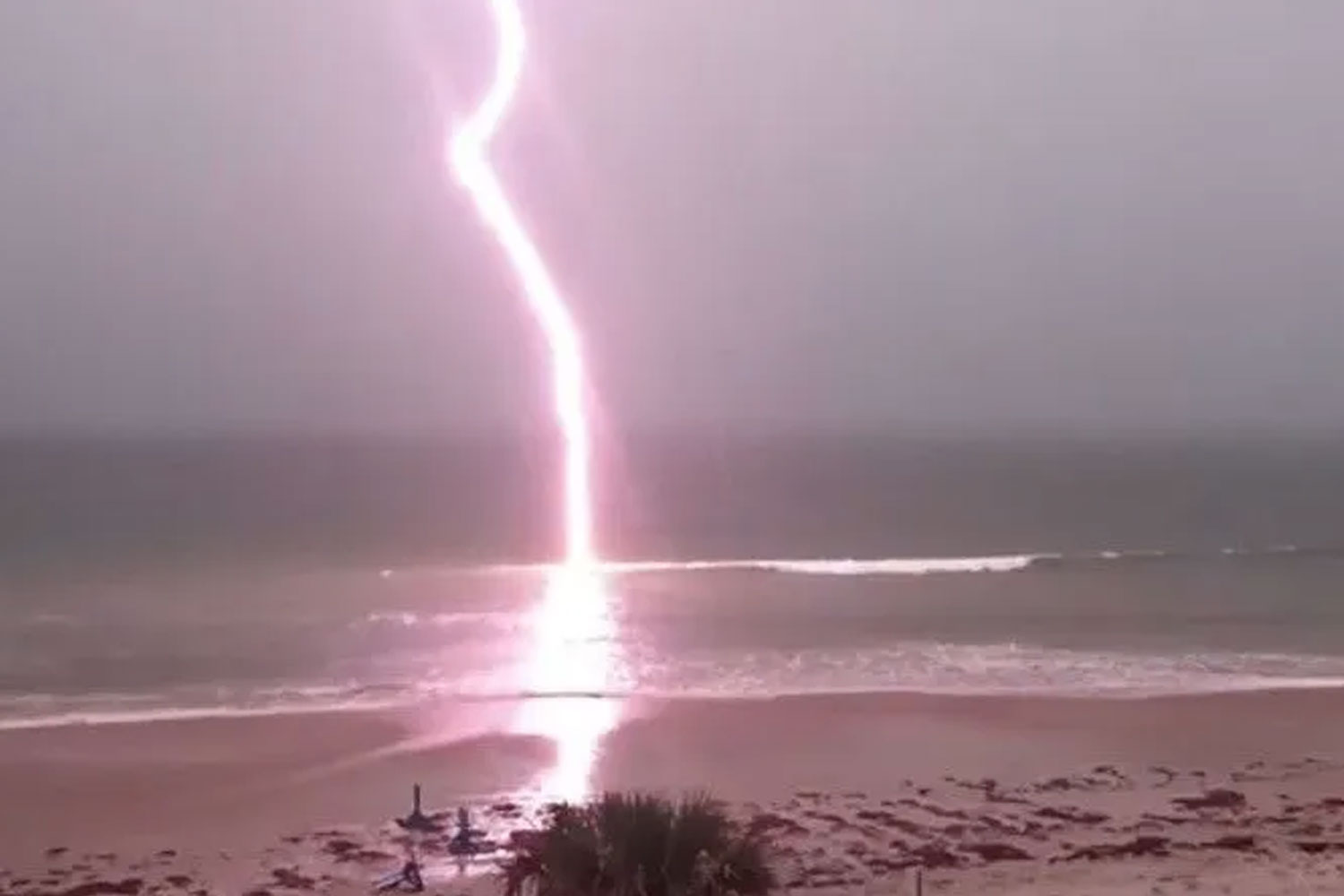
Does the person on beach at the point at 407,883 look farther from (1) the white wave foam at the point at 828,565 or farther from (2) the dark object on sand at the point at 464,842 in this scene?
(1) the white wave foam at the point at 828,565

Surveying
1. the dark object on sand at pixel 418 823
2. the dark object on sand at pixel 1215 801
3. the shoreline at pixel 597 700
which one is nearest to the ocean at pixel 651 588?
the shoreline at pixel 597 700

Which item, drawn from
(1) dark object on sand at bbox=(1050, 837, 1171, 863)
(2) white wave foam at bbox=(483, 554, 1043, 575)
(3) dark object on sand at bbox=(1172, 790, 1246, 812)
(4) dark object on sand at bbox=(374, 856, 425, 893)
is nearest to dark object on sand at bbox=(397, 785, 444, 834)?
(4) dark object on sand at bbox=(374, 856, 425, 893)

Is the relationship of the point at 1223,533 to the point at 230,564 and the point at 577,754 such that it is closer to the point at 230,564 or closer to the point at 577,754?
the point at 230,564

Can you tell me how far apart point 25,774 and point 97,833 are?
4.04m

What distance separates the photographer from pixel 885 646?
35.4 meters

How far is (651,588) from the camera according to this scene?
4891 centimetres

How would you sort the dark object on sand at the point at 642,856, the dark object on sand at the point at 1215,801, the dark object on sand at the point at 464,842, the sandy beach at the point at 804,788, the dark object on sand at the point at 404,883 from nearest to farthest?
the dark object on sand at the point at 642,856 → the dark object on sand at the point at 404,883 → the sandy beach at the point at 804,788 → the dark object on sand at the point at 464,842 → the dark object on sand at the point at 1215,801

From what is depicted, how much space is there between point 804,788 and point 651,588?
28.7 metres

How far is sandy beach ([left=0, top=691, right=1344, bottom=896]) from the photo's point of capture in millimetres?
15711

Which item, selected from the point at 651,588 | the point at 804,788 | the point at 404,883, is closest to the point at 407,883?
the point at 404,883

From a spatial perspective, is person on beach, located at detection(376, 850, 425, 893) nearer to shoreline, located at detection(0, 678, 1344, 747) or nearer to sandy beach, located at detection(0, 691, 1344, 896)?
sandy beach, located at detection(0, 691, 1344, 896)

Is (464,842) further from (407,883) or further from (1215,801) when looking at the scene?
(1215,801)

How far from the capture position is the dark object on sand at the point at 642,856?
35.3ft

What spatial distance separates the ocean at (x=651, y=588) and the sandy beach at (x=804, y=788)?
2669 mm
